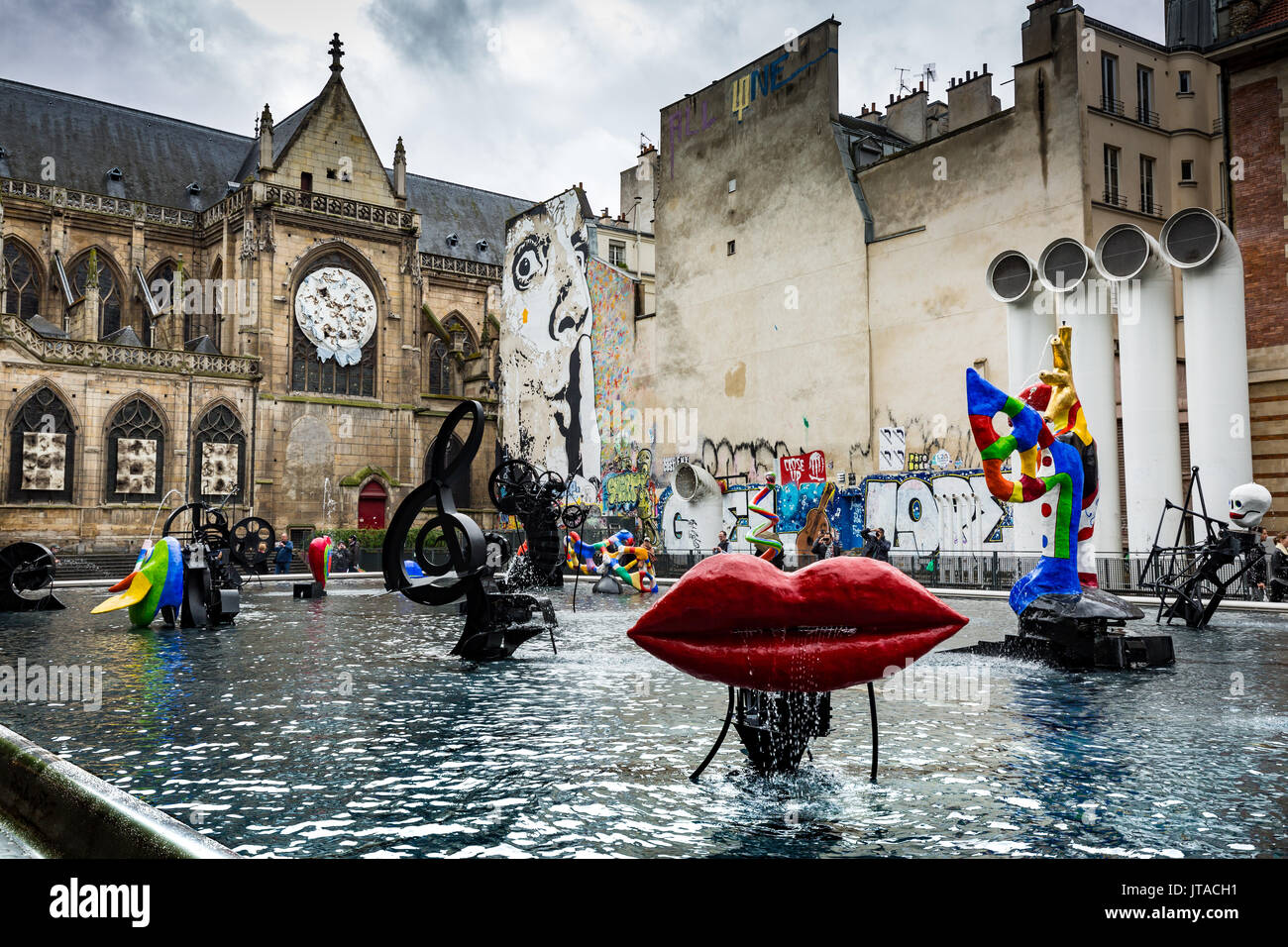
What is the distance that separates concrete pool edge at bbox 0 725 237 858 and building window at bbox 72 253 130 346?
4600 centimetres

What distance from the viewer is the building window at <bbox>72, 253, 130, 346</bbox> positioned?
45.8 meters

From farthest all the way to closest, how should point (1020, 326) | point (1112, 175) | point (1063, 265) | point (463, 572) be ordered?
point (1112, 175)
point (1020, 326)
point (1063, 265)
point (463, 572)

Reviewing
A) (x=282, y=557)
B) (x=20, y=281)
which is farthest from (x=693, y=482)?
(x=20, y=281)

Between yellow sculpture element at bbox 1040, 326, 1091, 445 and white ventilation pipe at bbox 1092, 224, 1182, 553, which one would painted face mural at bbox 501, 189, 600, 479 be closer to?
white ventilation pipe at bbox 1092, 224, 1182, 553

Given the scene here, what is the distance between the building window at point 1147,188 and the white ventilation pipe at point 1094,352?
5558mm

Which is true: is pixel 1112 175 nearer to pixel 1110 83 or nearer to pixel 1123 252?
pixel 1110 83

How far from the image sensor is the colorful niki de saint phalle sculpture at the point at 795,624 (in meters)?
A: 4.79

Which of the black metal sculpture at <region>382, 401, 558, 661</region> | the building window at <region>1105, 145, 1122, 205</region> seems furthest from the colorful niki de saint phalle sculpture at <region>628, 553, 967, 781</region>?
the building window at <region>1105, 145, 1122, 205</region>

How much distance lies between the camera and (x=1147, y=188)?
26.0 meters

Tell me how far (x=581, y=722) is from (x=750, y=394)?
84.8ft

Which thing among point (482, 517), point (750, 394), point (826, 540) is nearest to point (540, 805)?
point (826, 540)

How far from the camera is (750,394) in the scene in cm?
3256

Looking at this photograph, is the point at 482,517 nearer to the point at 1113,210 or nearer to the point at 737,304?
the point at 737,304

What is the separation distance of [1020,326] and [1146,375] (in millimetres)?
3025
